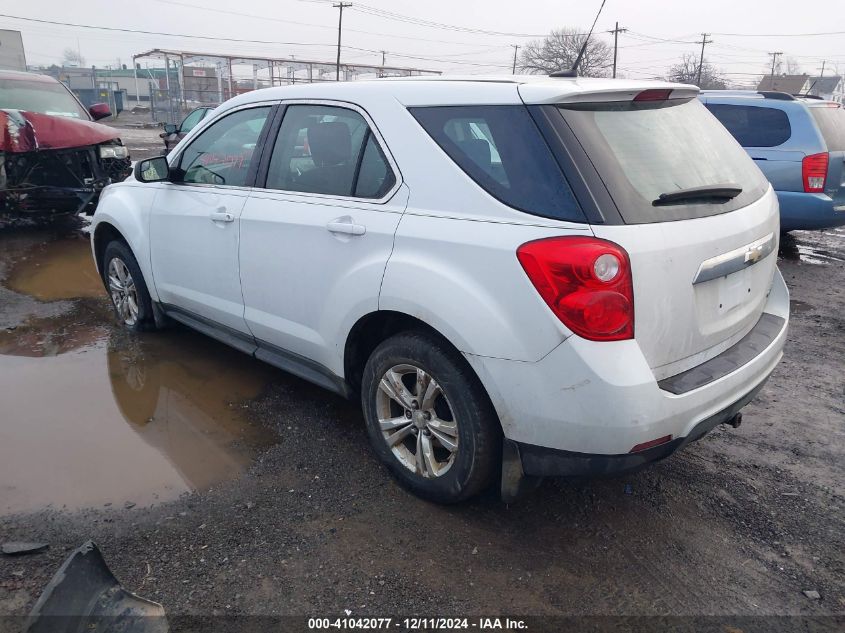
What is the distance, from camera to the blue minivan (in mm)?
7254

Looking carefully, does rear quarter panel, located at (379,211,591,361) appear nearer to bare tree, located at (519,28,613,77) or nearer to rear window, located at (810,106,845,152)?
rear window, located at (810,106,845,152)

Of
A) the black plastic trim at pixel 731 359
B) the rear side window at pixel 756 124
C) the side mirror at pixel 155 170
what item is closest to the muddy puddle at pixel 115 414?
the side mirror at pixel 155 170

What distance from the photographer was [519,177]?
2.54m

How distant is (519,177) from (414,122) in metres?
0.63

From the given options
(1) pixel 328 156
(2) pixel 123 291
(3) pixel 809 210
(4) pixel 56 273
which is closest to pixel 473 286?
(1) pixel 328 156

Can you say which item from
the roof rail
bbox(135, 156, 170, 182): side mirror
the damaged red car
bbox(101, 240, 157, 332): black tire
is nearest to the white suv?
bbox(135, 156, 170, 182): side mirror

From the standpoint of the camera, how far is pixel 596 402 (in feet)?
7.63

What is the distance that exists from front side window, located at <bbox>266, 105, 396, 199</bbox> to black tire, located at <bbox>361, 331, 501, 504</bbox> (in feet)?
2.45

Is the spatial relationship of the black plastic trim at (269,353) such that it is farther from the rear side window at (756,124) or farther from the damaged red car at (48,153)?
the rear side window at (756,124)

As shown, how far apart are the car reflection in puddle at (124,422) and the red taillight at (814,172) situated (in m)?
6.19

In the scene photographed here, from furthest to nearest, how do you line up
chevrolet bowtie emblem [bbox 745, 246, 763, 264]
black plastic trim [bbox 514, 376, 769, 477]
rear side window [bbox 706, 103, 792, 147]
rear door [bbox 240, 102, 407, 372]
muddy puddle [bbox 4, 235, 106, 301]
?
rear side window [bbox 706, 103, 792, 147], muddy puddle [bbox 4, 235, 106, 301], rear door [bbox 240, 102, 407, 372], chevrolet bowtie emblem [bbox 745, 246, 763, 264], black plastic trim [bbox 514, 376, 769, 477]

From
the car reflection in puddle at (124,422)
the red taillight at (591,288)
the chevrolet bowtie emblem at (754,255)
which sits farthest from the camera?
the car reflection in puddle at (124,422)

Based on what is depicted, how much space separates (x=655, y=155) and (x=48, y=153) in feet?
26.2

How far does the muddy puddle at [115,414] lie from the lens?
318 cm
